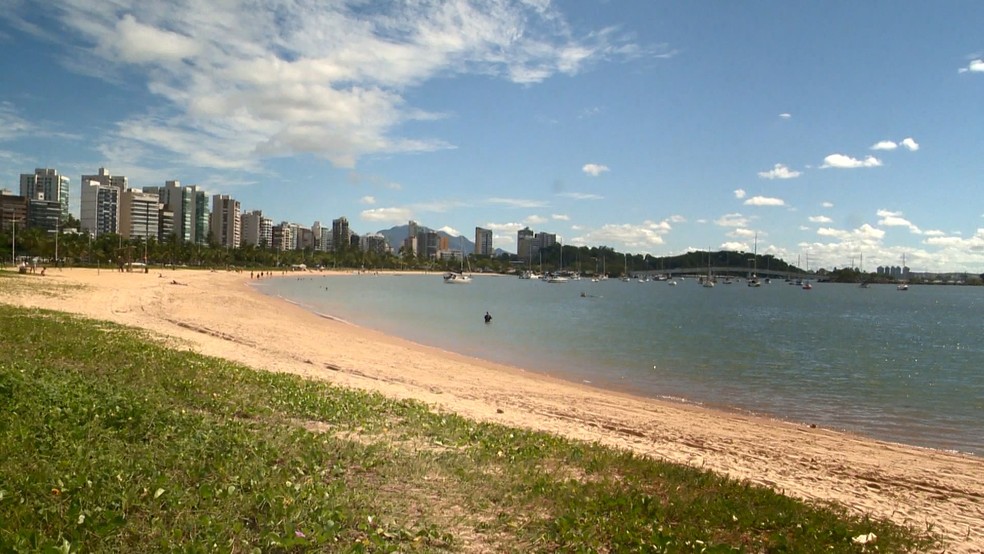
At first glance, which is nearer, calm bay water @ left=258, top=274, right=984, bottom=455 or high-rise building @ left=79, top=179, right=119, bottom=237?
calm bay water @ left=258, top=274, right=984, bottom=455

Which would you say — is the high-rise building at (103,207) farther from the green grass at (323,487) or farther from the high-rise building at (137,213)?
the green grass at (323,487)

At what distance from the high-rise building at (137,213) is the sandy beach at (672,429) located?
18690 cm

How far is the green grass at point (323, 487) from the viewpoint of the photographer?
4.98 metres

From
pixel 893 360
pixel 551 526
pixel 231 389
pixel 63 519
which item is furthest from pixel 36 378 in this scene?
pixel 893 360

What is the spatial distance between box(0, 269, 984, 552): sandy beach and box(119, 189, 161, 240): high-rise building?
613 feet

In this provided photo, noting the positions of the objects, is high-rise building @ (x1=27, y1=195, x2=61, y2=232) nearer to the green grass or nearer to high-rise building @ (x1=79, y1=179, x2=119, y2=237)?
high-rise building @ (x1=79, y1=179, x2=119, y2=237)

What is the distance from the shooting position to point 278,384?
1213 centimetres

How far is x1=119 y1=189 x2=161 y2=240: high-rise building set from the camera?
622 ft

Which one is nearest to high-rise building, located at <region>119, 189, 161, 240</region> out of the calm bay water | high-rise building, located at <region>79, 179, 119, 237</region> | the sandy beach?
high-rise building, located at <region>79, 179, 119, 237</region>

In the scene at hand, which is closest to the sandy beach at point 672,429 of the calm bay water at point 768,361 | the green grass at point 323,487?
the green grass at point 323,487

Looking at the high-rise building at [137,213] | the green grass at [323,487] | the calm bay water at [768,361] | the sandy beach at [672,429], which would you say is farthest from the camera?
the high-rise building at [137,213]

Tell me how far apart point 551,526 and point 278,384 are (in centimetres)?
779

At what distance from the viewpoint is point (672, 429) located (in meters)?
14.8

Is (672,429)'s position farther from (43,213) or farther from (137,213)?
(137,213)
